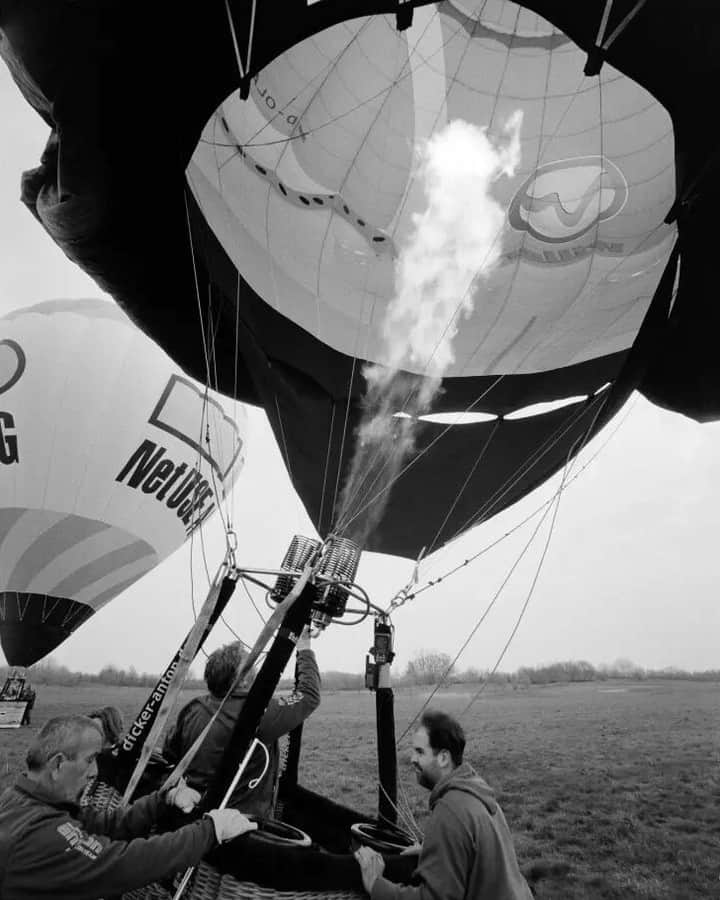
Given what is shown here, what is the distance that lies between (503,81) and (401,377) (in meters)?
1.52

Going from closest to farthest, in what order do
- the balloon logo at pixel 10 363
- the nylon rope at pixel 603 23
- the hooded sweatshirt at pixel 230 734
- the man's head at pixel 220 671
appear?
the hooded sweatshirt at pixel 230 734 → the man's head at pixel 220 671 → the nylon rope at pixel 603 23 → the balloon logo at pixel 10 363


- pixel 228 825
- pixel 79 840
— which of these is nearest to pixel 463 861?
pixel 228 825

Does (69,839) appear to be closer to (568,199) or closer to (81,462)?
(568,199)

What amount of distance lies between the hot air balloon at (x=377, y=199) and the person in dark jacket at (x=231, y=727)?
1.49 metres

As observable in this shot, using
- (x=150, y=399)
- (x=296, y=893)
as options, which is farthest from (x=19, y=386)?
(x=296, y=893)

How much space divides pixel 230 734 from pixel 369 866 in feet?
1.74

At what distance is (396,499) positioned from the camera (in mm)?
3895

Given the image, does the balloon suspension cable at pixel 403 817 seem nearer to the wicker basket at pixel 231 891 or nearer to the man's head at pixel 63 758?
the wicker basket at pixel 231 891

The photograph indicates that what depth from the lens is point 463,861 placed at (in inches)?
42.4

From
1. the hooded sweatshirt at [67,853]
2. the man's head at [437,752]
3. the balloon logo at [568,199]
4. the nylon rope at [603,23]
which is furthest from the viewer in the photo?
the balloon logo at [568,199]

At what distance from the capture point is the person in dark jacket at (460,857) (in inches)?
42.0

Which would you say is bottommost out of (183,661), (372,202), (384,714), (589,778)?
(589,778)

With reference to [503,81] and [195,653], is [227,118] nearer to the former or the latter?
[503,81]

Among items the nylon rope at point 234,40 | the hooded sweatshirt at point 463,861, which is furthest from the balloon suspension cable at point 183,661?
the nylon rope at point 234,40
